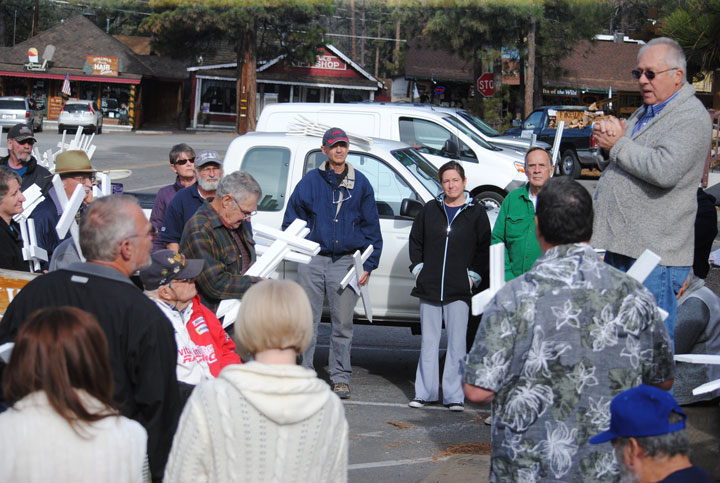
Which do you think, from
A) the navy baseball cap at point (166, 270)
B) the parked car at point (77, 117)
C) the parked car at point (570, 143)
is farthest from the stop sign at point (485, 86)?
the navy baseball cap at point (166, 270)

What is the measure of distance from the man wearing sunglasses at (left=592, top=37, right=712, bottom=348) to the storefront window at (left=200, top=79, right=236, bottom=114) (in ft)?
191

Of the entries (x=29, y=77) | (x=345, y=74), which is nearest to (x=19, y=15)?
(x=29, y=77)

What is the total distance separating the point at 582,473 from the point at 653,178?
159 cm

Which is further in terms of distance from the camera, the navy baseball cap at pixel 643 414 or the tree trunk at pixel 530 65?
the tree trunk at pixel 530 65

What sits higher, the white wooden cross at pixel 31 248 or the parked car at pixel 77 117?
the parked car at pixel 77 117

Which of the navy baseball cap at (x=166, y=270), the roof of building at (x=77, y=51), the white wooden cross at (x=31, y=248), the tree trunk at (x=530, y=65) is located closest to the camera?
the navy baseball cap at (x=166, y=270)

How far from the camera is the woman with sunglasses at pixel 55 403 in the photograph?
2.79m

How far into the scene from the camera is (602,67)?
51781 millimetres

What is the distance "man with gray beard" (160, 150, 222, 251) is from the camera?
22.2 ft

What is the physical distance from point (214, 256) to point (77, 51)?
2250 inches

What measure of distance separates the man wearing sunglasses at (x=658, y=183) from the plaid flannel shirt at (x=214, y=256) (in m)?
2.37

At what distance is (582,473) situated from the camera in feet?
10.9

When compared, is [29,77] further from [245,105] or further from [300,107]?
[300,107]

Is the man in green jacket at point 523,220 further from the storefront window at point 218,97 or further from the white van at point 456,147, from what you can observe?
the storefront window at point 218,97
